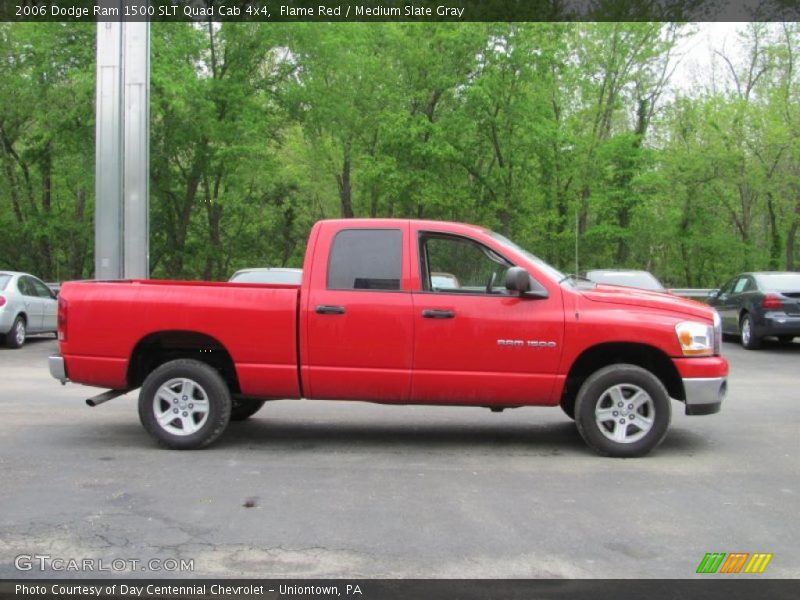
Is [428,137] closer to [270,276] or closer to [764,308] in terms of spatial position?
[764,308]

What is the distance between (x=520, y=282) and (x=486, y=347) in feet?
2.00

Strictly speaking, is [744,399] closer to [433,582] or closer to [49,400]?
[433,582]

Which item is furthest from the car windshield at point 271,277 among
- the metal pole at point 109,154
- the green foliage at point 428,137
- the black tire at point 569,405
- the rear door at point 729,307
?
the green foliage at point 428,137

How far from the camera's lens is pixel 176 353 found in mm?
7090

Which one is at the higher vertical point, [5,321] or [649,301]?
[649,301]

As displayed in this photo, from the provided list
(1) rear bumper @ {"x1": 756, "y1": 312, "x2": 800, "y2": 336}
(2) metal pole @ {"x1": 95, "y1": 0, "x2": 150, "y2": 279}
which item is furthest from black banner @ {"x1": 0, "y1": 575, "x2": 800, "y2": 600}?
(1) rear bumper @ {"x1": 756, "y1": 312, "x2": 800, "y2": 336}

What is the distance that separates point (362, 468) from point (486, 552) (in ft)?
6.60

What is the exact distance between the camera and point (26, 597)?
12.1 feet

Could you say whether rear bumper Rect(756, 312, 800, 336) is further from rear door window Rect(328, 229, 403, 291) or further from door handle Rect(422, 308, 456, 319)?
rear door window Rect(328, 229, 403, 291)

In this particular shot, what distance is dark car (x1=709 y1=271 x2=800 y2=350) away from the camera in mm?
15172

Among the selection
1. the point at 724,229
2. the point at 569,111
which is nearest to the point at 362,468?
the point at 569,111

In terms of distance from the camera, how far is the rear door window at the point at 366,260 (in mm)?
6598

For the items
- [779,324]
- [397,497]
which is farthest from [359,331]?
[779,324]

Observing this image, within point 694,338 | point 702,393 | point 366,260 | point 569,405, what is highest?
point 366,260
